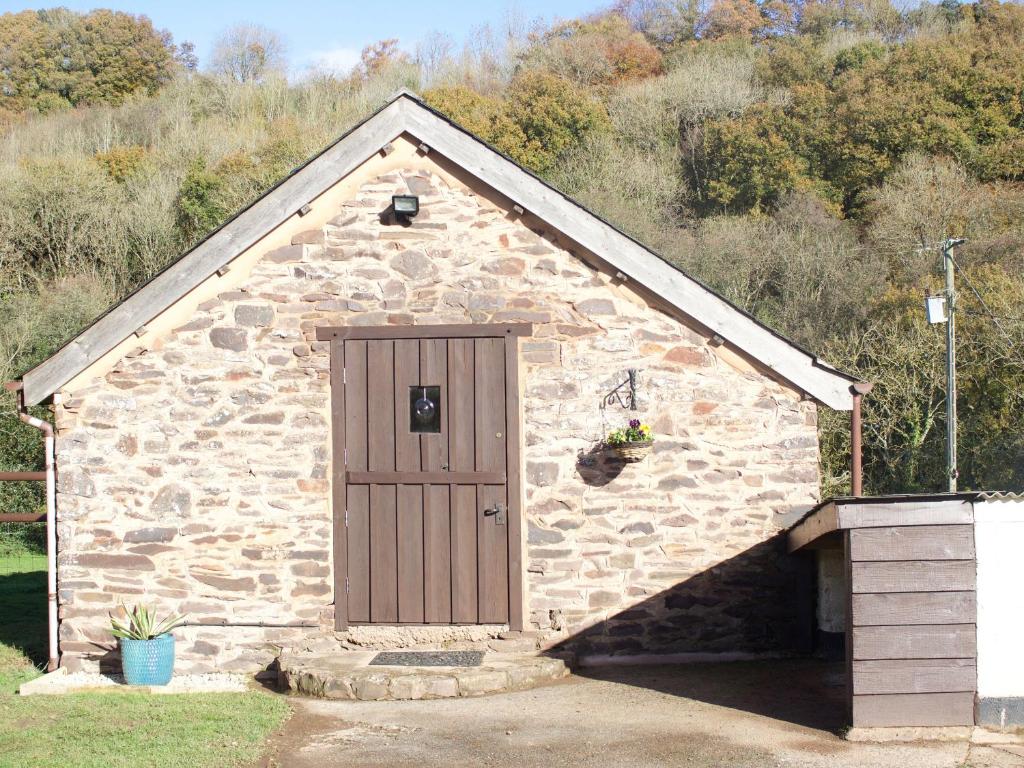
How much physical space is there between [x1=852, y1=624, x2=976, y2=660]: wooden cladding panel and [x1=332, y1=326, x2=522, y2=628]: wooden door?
3560 mm

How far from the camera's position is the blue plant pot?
860 centimetres

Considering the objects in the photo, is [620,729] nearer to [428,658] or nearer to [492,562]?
[428,658]

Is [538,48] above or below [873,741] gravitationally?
above

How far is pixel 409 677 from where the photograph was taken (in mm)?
8102

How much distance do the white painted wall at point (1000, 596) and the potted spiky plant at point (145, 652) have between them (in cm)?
599

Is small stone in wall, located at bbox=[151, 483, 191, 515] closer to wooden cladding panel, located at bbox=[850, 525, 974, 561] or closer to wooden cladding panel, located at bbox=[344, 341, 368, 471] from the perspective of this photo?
wooden cladding panel, located at bbox=[344, 341, 368, 471]

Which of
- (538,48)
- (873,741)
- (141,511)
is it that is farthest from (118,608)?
(538,48)

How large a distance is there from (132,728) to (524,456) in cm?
368

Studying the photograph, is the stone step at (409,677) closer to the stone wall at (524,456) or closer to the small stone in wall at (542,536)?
the stone wall at (524,456)

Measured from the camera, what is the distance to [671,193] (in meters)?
31.7

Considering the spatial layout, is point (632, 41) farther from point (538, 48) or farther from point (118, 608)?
point (118, 608)

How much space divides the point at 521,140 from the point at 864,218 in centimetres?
1071

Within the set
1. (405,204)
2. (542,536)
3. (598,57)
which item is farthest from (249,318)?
(598,57)

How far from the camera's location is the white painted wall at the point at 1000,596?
6418 millimetres
